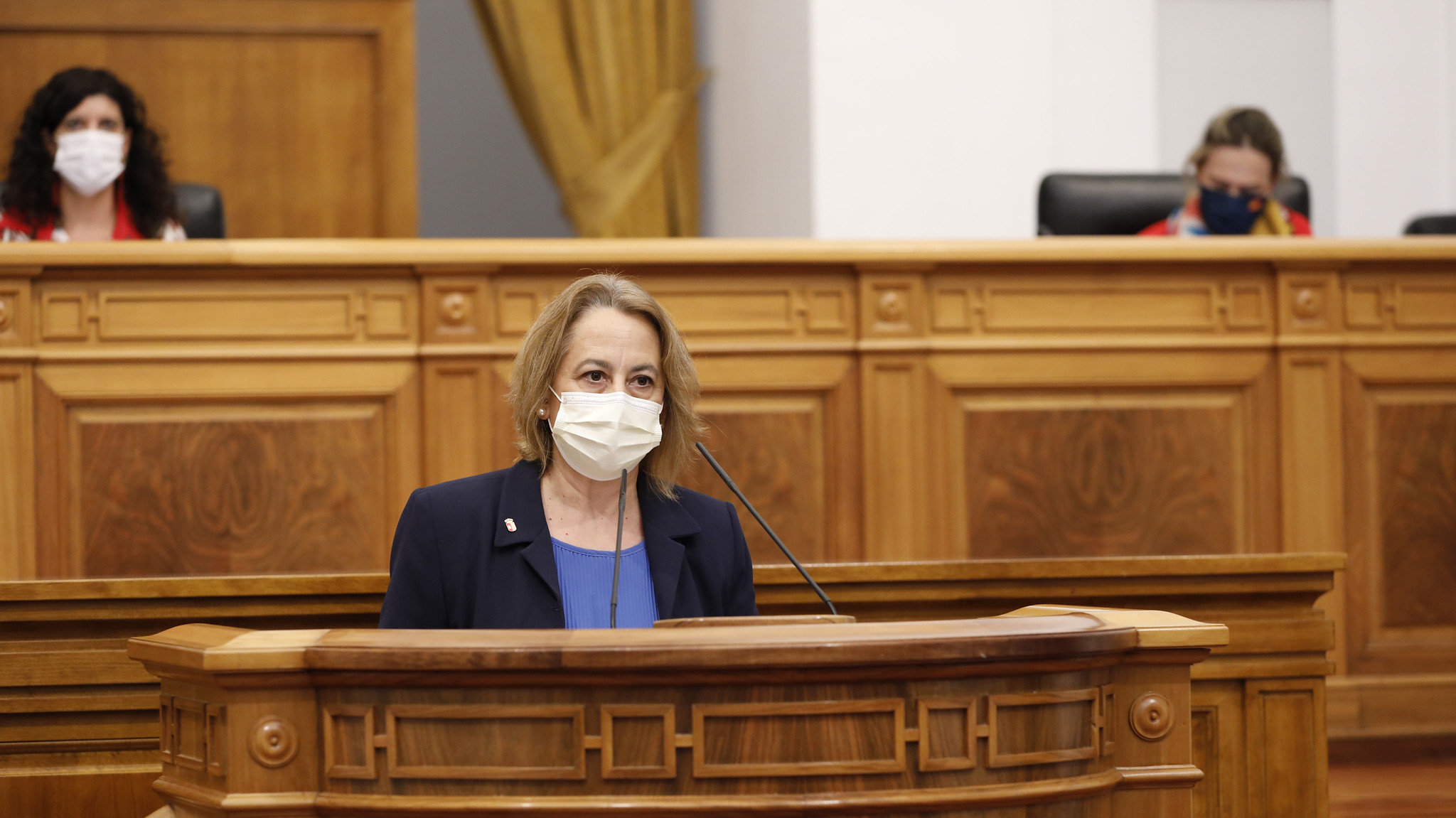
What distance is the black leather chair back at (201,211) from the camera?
3422 mm

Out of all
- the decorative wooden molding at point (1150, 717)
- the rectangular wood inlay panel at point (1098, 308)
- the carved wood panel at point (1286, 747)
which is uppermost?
the rectangular wood inlay panel at point (1098, 308)

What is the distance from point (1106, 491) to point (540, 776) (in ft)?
6.77

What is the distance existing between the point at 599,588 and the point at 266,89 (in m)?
3.96

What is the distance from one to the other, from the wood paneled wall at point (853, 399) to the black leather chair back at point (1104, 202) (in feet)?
1.38

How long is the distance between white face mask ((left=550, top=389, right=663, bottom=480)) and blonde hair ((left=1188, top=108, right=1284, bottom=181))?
2150 millimetres

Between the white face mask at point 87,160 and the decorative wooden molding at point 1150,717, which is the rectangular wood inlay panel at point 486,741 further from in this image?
the white face mask at point 87,160

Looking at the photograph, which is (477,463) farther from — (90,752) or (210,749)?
(210,749)

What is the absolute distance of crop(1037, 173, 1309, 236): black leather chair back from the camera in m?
3.54

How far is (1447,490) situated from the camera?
10.3 feet

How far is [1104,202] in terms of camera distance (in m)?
3.59

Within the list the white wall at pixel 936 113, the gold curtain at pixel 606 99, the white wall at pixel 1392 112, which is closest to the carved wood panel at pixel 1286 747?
the white wall at pixel 936 113

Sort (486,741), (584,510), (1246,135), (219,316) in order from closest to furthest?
1. (486,741)
2. (584,510)
3. (219,316)
4. (1246,135)

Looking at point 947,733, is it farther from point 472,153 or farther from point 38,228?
point 472,153

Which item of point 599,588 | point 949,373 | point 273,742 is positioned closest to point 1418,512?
point 949,373
